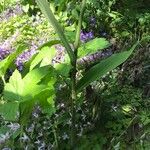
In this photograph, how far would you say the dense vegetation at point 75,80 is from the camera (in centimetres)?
180

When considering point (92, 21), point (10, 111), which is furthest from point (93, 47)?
point (92, 21)

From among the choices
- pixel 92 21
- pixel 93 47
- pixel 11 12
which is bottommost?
pixel 92 21

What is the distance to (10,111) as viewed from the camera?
1.64 metres

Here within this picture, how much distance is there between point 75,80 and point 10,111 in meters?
0.41

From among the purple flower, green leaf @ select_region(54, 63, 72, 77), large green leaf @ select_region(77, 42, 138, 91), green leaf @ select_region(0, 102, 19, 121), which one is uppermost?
green leaf @ select_region(0, 102, 19, 121)

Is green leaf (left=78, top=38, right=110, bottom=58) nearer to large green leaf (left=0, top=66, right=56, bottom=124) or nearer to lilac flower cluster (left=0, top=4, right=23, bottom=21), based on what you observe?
large green leaf (left=0, top=66, right=56, bottom=124)

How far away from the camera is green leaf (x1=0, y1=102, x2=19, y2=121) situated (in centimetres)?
163

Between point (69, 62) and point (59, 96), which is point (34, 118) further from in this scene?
point (69, 62)

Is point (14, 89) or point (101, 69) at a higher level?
point (14, 89)

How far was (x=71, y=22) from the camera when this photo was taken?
4250 mm

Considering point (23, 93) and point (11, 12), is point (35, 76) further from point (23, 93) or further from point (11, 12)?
point (11, 12)

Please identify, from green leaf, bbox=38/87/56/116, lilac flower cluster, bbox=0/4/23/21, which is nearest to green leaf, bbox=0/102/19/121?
green leaf, bbox=38/87/56/116

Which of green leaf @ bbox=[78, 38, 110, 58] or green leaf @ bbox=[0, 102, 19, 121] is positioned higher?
green leaf @ bbox=[0, 102, 19, 121]

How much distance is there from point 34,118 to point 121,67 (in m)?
1.01
